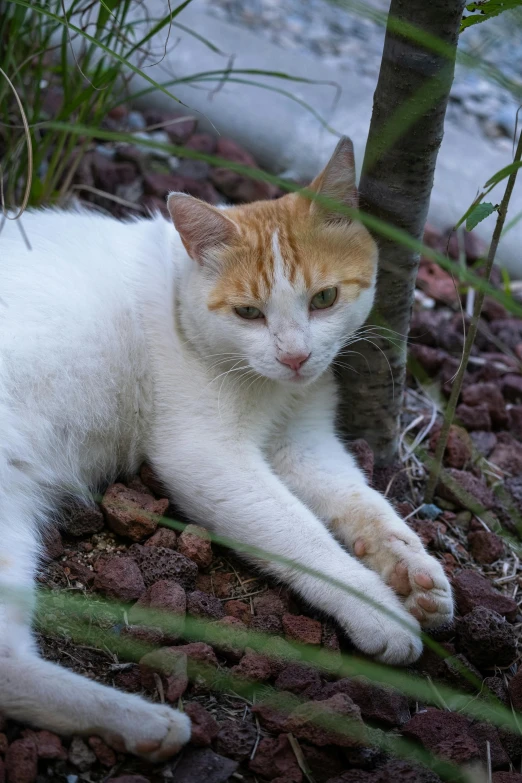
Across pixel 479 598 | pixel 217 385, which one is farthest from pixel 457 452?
pixel 217 385

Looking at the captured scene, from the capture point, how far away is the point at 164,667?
164cm

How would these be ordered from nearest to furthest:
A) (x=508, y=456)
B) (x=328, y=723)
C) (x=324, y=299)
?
(x=328, y=723)
(x=324, y=299)
(x=508, y=456)

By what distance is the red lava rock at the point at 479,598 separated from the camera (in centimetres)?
200

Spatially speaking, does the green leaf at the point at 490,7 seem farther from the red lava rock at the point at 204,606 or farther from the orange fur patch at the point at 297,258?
the red lava rock at the point at 204,606

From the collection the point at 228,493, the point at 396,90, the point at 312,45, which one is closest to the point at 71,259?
the point at 228,493

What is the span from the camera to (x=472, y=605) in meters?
2.00

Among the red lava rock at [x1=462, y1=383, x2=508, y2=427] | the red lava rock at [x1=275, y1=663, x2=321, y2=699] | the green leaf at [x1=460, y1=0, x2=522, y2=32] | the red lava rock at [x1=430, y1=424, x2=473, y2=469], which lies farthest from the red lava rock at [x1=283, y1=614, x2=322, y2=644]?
the green leaf at [x1=460, y1=0, x2=522, y2=32]

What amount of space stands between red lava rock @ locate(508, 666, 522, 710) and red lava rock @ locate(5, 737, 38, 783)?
41.8 inches

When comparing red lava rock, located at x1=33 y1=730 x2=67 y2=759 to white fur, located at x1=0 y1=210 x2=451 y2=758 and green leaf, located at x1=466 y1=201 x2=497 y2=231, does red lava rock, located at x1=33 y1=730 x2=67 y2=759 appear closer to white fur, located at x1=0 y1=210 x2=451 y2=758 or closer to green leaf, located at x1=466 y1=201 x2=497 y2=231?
white fur, located at x1=0 y1=210 x2=451 y2=758

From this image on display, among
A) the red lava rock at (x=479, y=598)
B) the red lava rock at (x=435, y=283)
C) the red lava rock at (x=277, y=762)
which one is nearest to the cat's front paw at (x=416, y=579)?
the red lava rock at (x=479, y=598)

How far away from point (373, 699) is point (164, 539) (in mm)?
676

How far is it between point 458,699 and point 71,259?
1564 millimetres

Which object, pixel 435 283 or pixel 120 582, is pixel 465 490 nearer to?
pixel 120 582

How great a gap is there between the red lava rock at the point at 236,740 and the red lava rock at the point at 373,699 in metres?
0.18
